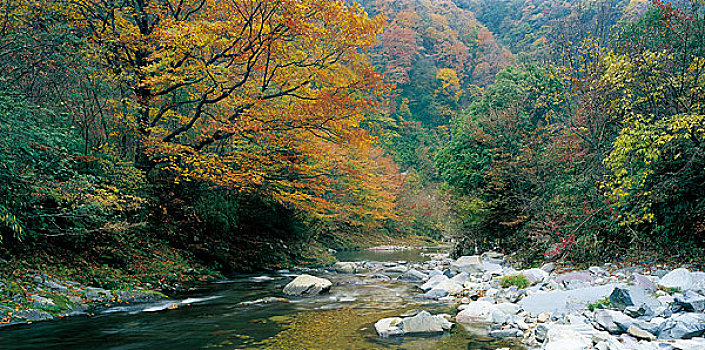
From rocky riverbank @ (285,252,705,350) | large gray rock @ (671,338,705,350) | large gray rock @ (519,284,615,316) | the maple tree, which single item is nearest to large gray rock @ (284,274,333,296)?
rocky riverbank @ (285,252,705,350)

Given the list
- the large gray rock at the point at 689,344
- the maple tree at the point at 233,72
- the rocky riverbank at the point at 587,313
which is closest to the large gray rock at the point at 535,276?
the rocky riverbank at the point at 587,313

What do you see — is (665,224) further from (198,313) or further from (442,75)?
(442,75)

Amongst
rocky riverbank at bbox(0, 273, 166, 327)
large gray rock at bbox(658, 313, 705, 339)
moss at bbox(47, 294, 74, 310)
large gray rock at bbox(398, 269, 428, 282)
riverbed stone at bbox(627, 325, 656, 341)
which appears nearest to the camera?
large gray rock at bbox(658, 313, 705, 339)

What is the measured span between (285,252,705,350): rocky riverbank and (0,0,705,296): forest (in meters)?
1.79

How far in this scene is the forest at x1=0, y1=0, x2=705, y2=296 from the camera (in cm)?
752

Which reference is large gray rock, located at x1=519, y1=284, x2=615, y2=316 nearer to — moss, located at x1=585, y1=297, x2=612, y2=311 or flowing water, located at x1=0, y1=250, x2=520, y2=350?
moss, located at x1=585, y1=297, x2=612, y2=311

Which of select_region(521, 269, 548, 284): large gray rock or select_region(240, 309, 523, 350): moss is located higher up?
select_region(240, 309, 523, 350): moss

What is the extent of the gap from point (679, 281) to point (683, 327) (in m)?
2.03

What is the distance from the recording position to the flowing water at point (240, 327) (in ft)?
17.4

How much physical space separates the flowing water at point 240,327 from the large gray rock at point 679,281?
2.89 metres

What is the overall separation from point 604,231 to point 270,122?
8.60 m

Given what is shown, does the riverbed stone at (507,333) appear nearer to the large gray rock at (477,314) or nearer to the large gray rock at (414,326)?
the large gray rock at (414,326)

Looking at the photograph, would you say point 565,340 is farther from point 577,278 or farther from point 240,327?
point 240,327

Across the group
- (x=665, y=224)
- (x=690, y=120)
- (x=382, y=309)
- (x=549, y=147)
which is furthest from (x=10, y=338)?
(x=549, y=147)
